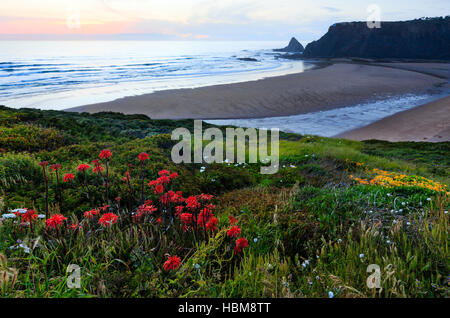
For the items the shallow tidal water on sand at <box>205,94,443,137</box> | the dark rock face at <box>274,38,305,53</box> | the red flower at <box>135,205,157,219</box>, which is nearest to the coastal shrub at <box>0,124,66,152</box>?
the red flower at <box>135,205,157,219</box>

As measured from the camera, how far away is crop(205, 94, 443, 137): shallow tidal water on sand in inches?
885

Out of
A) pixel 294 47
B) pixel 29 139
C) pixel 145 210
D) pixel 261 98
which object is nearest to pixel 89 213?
pixel 145 210

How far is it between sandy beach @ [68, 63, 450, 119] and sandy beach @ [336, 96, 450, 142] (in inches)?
236

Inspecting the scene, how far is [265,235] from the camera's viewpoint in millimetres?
4031

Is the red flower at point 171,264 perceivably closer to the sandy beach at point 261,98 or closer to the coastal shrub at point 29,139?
the coastal shrub at point 29,139

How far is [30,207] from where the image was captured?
16.7ft

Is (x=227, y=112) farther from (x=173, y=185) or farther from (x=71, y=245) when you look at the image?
(x=71, y=245)

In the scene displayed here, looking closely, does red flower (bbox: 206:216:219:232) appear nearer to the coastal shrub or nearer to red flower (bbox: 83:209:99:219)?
red flower (bbox: 83:209:99:219)

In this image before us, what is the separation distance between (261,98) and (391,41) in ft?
323

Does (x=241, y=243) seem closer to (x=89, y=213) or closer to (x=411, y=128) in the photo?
(x=89, y=213)

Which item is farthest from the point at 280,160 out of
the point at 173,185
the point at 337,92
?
the point at 337,92

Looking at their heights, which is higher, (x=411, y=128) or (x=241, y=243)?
(x=241, y=243)

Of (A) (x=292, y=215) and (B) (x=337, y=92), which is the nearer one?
(A) (x=292, y=215)
